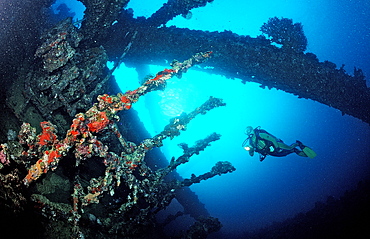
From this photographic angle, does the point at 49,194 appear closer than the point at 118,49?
Yes

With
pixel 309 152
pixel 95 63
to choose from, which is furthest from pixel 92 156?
pixel 309 152

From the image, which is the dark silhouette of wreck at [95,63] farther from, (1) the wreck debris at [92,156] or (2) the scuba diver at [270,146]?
(2) the scuba diver at [270,146]

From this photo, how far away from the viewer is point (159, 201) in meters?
4.38

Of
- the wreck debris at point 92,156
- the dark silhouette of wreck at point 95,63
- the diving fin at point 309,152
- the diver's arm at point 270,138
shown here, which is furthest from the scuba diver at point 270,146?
the wreck debris at point 92,156

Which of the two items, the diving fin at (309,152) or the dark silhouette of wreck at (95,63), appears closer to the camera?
the dark silhouette of wreck at (95,63)

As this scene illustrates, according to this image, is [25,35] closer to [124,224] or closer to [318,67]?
[124,224]

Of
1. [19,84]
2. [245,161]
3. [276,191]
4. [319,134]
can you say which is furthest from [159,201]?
[319,134]

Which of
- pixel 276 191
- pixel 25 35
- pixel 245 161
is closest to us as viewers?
pixel 25 35

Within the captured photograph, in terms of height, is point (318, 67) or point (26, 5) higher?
point (26, 5)

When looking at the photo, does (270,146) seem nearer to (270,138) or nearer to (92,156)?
(270,138)

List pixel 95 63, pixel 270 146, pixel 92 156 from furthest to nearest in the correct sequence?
pixel 270 146, pixel 95 63, pixel 92 156

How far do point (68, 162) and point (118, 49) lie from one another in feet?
12.7

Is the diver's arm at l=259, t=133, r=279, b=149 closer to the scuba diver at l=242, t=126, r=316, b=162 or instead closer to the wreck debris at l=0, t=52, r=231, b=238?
the scuba diver at l=242, t=126, r=316, b=162

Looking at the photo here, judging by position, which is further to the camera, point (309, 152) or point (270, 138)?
point (270, 138)
